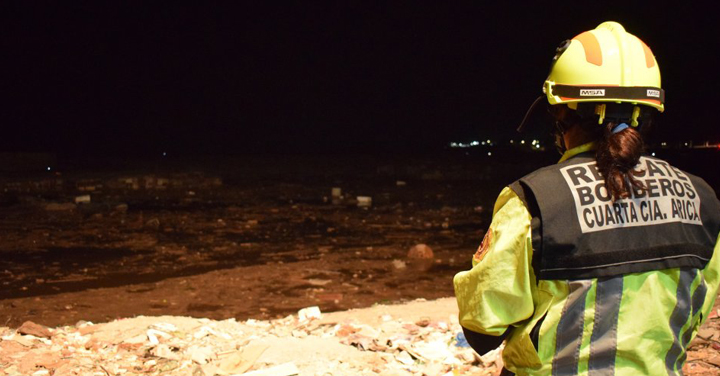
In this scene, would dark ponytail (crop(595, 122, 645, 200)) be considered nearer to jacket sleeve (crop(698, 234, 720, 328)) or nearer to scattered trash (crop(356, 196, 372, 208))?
jacket sleeve (crop(698, 234, 720, 328))

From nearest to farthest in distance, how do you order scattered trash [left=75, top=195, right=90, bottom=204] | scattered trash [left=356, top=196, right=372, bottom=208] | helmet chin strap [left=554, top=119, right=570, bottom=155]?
helmet chin strap [left=554, top=119, right=570, bottom=155] < scattered trash [left=75, top=195, right=90, bottom=204] < scattered trash [left=356, top=196, right=372, bottom=208]

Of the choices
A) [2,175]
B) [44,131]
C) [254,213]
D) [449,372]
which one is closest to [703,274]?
[449,372]

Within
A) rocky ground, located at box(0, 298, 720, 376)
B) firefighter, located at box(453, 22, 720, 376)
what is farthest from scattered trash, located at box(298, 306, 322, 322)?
firefighter, located at box(453, 22, 720, 376)

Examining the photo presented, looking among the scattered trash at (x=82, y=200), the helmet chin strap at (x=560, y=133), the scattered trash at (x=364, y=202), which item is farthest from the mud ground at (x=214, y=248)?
the helmet chin strap at (x=560, y=133)

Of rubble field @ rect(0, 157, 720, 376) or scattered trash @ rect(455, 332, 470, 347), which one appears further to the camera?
scattered trash @ rect(455, 332, 470, 347)

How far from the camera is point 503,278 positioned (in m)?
1.43

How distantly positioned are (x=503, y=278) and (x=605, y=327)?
0.30 m

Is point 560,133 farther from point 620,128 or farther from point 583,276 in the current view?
point 583,276

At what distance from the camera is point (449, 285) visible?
841 cm

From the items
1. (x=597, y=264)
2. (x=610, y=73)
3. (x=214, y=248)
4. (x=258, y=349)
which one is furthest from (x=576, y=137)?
(x=214, y=248)

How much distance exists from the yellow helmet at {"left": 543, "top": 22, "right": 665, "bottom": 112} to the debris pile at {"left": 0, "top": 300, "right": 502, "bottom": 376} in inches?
106

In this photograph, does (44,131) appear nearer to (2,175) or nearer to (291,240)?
(2,175)

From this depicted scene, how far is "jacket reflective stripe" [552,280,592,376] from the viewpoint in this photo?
1.43 m

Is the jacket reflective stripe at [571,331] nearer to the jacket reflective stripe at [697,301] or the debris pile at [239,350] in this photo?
the jacket reflective stripe at [697,301]
